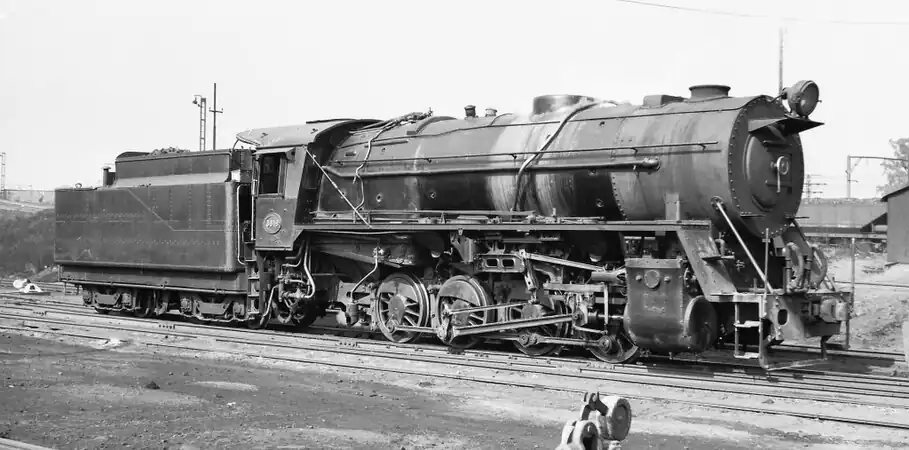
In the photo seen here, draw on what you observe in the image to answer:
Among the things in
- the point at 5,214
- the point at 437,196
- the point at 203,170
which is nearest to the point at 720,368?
the point at 437,196

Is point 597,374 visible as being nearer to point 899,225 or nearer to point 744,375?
point 744,375

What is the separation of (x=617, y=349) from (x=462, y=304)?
2649 mm

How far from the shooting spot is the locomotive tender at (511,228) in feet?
39.3

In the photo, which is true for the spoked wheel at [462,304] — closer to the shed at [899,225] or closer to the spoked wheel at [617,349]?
the spoked wheel at [617,349]

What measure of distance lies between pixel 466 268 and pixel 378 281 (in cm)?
204

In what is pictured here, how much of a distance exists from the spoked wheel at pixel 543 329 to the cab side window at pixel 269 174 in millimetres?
5829

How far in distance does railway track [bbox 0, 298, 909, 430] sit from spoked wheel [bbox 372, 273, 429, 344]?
35 centimetres

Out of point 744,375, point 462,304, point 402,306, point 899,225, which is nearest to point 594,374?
point 744,375

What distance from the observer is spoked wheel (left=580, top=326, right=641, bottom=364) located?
42.7ft

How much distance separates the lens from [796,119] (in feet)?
40.5

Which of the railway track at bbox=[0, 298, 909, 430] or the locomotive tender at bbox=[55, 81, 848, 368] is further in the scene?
the locomotive tender at bbox=[55, 81, 848, 368]

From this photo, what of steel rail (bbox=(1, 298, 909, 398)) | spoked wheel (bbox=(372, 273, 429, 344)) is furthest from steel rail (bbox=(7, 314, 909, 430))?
spoked wheel (bbox=(372, 273, 429, 344))

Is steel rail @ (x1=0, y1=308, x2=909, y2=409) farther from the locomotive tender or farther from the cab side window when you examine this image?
the cab side window

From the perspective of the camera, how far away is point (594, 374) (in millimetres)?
12180
